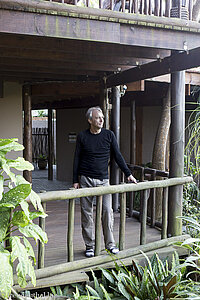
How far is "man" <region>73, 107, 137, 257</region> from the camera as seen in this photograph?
4129 mm

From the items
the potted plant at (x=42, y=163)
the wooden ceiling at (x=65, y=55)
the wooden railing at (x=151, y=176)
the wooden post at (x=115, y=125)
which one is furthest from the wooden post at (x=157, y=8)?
the potted plant at (x=42, y=163)

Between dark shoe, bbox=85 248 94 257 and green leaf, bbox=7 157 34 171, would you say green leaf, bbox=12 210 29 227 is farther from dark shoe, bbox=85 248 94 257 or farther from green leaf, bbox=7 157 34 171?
dark shoe, bbox=85 248 94 257

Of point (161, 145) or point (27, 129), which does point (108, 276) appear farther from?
point (27, 129)

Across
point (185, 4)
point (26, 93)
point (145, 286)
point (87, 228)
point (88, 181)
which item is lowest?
point (145, 286)

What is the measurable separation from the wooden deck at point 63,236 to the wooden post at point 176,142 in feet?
1.54

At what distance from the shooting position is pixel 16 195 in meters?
2.90

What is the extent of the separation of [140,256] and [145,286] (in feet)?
1.77

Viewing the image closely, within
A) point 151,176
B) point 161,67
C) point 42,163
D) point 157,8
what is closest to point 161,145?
point 151,176

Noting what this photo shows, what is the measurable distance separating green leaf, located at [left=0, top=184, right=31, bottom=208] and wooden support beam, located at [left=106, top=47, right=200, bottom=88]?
7.88ft

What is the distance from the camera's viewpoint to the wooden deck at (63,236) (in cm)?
416

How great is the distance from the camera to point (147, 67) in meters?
5.14

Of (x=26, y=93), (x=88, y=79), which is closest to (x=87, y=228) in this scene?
(x=88, y=79)

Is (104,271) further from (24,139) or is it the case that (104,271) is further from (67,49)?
(24,139)

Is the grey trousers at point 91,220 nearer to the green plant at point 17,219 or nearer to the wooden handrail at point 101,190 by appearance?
the wooden handrail at point 101,190
